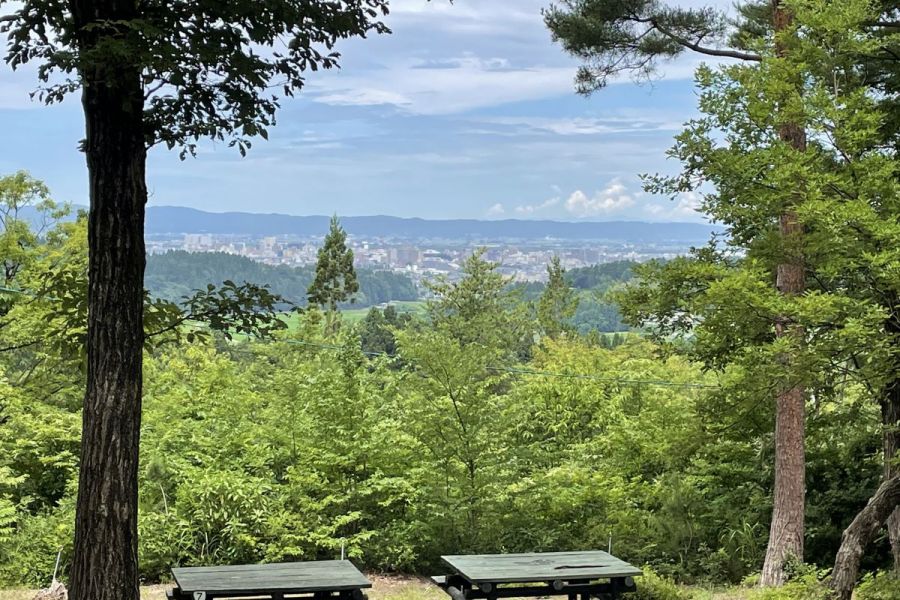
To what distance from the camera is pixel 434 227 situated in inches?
4934

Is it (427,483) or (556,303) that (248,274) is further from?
(427,483)

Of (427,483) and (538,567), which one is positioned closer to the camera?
(538,567)

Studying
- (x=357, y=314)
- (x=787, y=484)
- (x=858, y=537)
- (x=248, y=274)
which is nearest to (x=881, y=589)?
(x=858, y=537)

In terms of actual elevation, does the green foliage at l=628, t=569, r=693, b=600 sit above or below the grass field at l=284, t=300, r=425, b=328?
below

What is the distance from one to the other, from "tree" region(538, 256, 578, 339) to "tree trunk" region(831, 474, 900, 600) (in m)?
27.0

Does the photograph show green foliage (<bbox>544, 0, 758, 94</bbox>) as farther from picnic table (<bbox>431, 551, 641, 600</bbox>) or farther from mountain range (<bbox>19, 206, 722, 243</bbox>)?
mountain range (<bbox>19, 206, 722, 243</bbox>)

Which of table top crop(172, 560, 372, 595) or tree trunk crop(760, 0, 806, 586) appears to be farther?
tree trunk crop(760, 0, 806, 586)

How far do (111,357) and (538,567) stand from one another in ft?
9.15

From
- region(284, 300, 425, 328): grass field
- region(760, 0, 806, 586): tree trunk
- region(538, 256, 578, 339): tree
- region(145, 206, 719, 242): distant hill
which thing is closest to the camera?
region(760, 0, 806, 586): tree trunk

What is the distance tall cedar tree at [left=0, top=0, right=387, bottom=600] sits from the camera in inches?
139

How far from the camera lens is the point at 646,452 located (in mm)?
10547

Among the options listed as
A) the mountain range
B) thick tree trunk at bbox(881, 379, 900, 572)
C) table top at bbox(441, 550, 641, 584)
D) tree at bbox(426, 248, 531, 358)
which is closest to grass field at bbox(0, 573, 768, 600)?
thick tree trunk at bbox(881, 379, 900, 572)

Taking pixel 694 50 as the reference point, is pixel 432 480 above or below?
below

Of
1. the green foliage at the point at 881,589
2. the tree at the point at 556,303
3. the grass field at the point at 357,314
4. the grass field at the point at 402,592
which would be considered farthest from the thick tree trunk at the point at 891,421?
the tree at the point at 556,303
